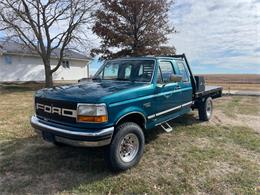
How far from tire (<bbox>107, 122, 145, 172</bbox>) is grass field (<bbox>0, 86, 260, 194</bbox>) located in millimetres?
165

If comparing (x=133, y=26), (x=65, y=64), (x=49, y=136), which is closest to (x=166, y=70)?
(x=49, y=136)

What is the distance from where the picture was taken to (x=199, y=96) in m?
6.81

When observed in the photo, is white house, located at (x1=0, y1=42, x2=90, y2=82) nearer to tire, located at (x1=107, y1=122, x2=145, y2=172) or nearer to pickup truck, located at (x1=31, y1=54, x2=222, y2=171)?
pickup truck, located at (x1=31, y1=54, x2=222, y2=171)

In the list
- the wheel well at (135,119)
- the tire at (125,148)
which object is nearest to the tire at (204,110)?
the wheel well at (135,119)

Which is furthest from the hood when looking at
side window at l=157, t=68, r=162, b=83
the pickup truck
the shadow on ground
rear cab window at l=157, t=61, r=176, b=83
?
the shadow on ground

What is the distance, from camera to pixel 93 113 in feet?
11.6

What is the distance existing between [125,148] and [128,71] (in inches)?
70.3

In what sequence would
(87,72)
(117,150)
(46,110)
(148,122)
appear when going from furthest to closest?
(87,72)
(148,122)
(46,110)
(117,150)

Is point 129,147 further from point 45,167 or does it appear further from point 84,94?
point 45,167

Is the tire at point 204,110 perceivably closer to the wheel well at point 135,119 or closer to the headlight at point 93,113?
the wheel well at point 135,119

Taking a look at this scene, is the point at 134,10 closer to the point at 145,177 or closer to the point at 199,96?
the point at 199,96

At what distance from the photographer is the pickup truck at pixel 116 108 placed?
3.59 m

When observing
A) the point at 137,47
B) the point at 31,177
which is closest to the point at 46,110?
the point at 31,177

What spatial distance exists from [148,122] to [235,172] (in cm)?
172
